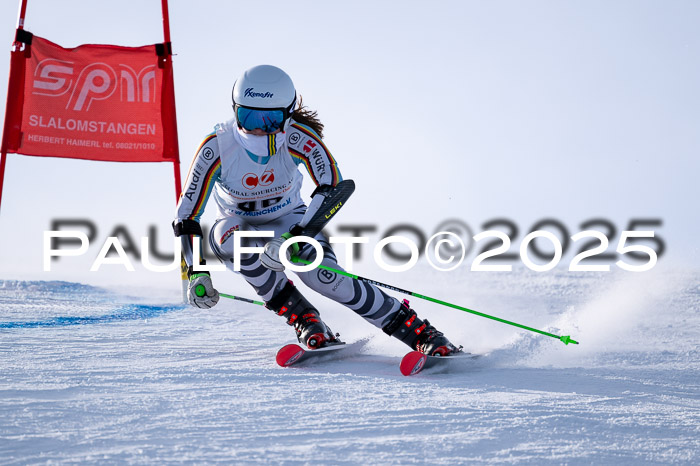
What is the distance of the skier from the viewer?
11.1 feet

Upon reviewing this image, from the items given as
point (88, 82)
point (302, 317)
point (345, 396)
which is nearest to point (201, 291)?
point (302, 317)

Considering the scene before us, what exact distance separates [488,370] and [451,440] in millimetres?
1436

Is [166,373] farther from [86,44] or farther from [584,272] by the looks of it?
[584,272]

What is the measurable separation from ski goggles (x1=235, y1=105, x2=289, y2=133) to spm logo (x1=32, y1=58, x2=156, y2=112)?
367 cm

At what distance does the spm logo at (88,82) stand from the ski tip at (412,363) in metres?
4.68

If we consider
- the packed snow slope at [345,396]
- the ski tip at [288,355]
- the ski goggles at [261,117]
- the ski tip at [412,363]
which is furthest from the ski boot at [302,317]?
the ski goggles at [261,117]

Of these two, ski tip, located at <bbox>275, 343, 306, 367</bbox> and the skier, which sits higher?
the skier

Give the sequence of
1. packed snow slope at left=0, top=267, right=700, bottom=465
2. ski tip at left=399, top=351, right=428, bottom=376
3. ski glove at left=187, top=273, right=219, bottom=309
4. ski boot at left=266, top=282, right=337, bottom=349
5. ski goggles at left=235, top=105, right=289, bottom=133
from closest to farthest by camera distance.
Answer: packed snow slope at left=0, top=267, right=700, bottom=465 < ski tip at left=399, top=351, right=428, bottom=376 < ski goggles at left=235, top=105, right=289, bottom=133 < ski glove at left=187, top=273, right=219, bottom=309 < ski boot at left=266, top=282, right=337, bottom=349

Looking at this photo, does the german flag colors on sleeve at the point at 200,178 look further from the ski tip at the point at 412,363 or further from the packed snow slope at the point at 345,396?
the ski tip at the point at 412,363

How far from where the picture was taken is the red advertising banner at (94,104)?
633 cm

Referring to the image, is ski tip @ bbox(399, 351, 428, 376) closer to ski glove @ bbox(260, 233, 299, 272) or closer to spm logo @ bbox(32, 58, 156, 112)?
ski glove @ bbox(260, 233, 299, 272)

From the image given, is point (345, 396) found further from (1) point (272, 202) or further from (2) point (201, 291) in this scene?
(1) point (272, 202)

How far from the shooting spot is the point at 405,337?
11.8ft

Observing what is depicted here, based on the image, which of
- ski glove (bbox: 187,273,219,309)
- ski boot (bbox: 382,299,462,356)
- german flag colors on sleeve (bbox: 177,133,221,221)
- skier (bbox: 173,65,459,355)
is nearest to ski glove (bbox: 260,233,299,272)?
skier (bbox: 173,65,459,355)
